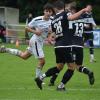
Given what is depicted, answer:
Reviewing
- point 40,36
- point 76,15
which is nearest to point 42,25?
point 40,36

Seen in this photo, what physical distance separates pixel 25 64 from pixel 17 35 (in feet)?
61.2

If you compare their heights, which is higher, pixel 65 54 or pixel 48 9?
pixel 48 9

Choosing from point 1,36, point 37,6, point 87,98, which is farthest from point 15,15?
point 37,6

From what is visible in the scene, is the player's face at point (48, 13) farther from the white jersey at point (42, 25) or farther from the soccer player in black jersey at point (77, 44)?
the soccer player in black jersey at point (77, 44)

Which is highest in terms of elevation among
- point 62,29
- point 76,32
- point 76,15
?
point 76,15

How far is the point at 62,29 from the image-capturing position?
13555 mm

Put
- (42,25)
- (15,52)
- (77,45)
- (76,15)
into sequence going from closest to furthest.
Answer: (76,15), (77,45), (42,25), (15,52)

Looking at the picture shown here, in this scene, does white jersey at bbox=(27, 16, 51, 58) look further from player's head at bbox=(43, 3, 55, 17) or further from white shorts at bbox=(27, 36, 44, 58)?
player's head at bbox=(43, 3, 55, 17)

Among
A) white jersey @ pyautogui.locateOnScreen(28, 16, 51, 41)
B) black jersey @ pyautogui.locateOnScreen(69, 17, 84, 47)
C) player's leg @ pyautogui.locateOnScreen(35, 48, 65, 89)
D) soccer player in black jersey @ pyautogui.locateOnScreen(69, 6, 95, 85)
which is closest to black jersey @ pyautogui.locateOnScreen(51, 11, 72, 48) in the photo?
player's leg @ pyautogui.locateOnScreen(35, 48, 65, 89)

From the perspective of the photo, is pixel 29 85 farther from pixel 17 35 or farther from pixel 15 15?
pixel 15 15

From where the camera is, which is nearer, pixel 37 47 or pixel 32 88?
pixel 32 88

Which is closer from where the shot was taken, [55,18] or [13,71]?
[55,18]

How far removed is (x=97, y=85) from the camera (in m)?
15.2

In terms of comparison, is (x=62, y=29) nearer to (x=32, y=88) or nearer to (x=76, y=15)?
(x=76, y=15)
